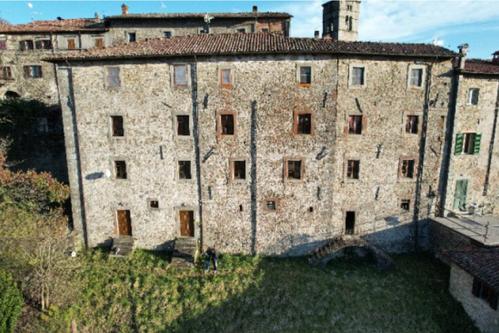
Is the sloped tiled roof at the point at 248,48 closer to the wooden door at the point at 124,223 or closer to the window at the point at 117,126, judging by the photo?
the window at the point at 117,126

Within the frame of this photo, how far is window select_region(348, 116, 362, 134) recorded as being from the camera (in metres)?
19.2

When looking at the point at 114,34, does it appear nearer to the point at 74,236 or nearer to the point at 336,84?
the point at 74,236

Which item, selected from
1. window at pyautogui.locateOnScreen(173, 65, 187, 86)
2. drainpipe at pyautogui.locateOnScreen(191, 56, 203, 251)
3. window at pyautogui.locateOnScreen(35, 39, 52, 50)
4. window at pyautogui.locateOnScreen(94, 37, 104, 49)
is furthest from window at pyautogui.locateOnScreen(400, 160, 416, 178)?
window at pyautogui.locateOnScreen(35, 39, 52, 50)

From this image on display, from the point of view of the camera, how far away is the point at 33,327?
15.2 m

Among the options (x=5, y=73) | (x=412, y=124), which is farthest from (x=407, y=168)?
(x=5, y=73)

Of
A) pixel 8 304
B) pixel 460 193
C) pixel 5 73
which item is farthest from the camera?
pixel 5 73

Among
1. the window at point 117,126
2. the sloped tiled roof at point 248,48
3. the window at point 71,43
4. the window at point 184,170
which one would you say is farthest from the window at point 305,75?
the window at point 71,43

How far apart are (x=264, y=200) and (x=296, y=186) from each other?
7.71ft

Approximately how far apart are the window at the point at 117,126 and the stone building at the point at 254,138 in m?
0.10

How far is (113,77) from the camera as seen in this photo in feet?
62.2


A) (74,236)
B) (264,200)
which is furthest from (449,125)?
(74,236)

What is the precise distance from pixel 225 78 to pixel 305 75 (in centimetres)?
509

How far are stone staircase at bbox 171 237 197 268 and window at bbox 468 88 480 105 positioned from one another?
21678 millimetres

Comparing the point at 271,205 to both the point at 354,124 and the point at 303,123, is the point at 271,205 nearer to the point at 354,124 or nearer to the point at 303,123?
the point at 303,123
